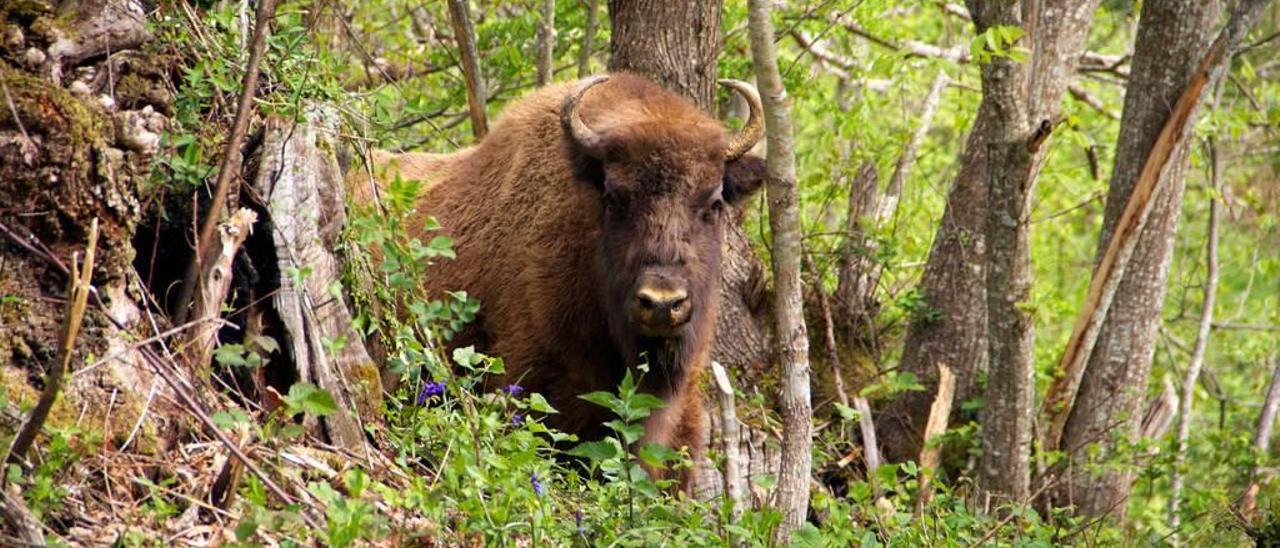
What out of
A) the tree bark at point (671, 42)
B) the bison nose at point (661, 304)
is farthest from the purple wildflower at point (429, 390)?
the tree bark at point (671, 42)

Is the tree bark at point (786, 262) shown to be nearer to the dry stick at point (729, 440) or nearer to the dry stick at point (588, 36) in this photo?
the dry stick at point (729, 440)

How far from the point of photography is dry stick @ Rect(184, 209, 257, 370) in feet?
15.7

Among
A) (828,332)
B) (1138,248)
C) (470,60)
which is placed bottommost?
(828,332)

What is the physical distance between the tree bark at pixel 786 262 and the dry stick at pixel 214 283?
7.19 feet

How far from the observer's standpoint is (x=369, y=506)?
3.99m

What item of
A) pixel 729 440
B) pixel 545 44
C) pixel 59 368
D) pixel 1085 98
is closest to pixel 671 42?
pixel 545 44

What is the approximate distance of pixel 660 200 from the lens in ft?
24.8

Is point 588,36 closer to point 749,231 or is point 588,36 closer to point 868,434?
point 749,231

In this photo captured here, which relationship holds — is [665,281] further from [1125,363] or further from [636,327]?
[1125,363]

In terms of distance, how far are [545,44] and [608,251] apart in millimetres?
3051

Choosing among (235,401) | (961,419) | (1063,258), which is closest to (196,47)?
(235,401)

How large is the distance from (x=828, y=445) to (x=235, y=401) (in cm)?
434

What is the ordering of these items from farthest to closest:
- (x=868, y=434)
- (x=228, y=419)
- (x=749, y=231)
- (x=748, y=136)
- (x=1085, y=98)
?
(x=1085, y=98) < (x=749, y=231) < (x=868, y=434) < (x=748, y=136) < (x=228, y=419)

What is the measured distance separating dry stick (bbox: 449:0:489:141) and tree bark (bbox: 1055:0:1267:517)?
435 cm
